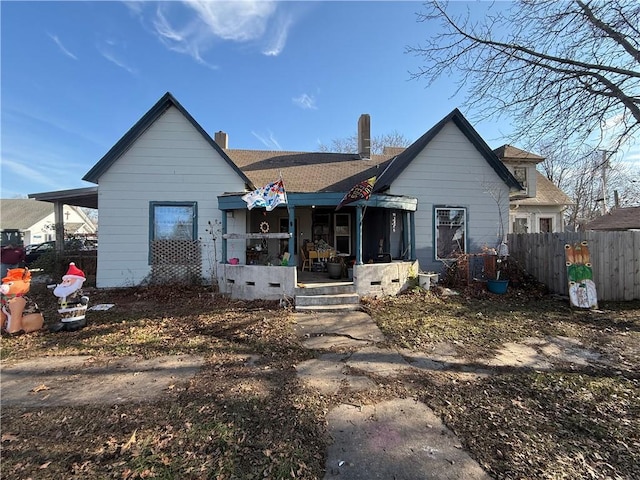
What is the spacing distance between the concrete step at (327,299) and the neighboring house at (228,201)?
1084 mm

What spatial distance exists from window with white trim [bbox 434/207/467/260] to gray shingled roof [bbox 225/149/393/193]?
386 cm

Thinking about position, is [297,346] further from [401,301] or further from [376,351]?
[401,301]

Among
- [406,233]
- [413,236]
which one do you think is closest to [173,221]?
[406,233]

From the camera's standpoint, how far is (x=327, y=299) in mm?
7695

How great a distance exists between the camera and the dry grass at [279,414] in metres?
2.48

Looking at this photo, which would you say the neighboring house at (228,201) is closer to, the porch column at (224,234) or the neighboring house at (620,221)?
the porch column at (224,234)

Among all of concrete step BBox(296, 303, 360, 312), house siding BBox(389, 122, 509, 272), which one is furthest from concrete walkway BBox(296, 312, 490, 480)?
house siding BBox(389, 122, 509, 272)

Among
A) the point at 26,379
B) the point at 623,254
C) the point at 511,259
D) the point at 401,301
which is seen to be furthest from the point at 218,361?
the point at 623,254

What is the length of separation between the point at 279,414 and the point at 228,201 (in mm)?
7219

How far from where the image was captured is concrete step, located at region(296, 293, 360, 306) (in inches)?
301

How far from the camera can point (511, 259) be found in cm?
1009

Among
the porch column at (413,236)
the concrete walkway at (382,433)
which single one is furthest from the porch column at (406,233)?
the concrete walkway at (382,433)

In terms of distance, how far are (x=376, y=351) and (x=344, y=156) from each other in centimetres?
1303

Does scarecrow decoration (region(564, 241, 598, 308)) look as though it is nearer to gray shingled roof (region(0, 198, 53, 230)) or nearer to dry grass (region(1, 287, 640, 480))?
dry grass (region(1, 287, 640, 480))
